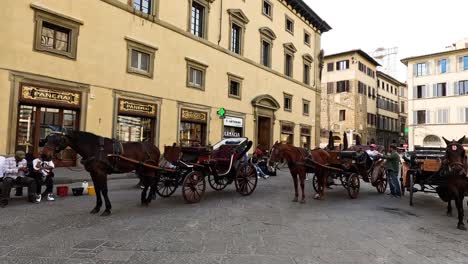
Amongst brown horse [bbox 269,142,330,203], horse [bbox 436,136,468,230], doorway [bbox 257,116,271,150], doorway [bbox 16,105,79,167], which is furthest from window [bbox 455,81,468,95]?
doorway [bbox 16,105,79,167]

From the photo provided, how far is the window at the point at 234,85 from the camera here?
72.2ft

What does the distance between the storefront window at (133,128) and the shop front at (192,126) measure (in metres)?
1.90

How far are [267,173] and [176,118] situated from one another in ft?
18.4

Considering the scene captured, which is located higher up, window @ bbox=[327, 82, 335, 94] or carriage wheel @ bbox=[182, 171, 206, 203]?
window @ bbox=[327, 82, 335, 94]

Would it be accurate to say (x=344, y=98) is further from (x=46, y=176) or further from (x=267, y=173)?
(x=46, y=176)

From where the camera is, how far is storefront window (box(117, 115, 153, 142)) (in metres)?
15.6

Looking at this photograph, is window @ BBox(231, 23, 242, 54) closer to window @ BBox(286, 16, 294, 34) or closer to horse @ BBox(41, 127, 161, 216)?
window @ BBox(286, 16, 294, 34)

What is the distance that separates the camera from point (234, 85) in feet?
74.7

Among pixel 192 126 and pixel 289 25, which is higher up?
pixel 289 25

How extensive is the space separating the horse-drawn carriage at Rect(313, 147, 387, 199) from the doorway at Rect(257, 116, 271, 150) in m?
14.4

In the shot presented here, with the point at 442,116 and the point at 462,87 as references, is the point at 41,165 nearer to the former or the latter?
the point at 442,116

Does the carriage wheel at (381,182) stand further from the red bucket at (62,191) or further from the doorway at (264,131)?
the doorway at (264,131)

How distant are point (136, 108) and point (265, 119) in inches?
488

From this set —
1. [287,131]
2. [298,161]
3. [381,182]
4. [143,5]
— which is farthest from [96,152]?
[287,131]
